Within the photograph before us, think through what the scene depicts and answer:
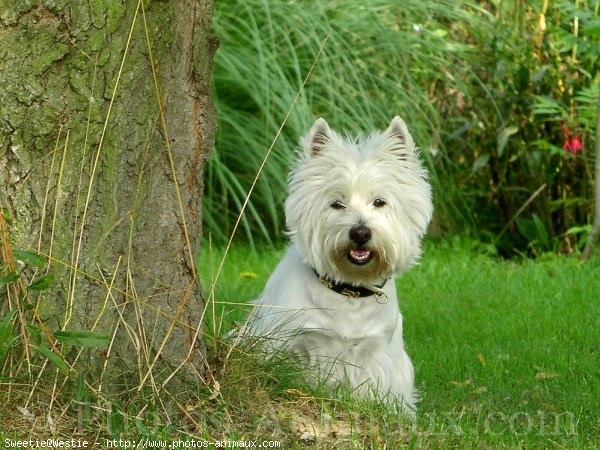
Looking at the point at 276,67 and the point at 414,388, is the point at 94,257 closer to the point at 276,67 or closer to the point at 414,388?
the point at 414,388

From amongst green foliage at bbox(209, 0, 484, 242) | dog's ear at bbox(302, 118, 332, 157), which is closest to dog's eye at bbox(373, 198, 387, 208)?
dog's ear at bbox(302, 118, 332, 157)

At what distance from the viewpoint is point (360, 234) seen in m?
4.85

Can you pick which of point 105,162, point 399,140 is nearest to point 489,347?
point 399,140

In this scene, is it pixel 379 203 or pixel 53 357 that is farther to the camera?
pixel 379 203

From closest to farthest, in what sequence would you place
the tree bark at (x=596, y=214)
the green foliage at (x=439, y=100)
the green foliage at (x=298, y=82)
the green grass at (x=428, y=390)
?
the green grass at (x=428, y=390) < the tree bark at (x=596, y=214) < the green foliage at (x=298, y=82) < the green foliage at (x=439, y=100)

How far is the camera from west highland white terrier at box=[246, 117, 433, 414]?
4.86 metres

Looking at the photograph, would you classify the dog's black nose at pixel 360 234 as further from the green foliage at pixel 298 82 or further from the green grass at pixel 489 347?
the green foliage at pixel 298 82

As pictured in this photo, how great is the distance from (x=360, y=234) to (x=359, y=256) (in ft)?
0.32

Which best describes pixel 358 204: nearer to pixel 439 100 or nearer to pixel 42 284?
pixel 42 284

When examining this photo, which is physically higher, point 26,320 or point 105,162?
point 105,162

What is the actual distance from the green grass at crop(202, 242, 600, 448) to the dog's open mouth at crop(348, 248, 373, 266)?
0.58 meters

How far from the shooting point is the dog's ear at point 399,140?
4.99 metres

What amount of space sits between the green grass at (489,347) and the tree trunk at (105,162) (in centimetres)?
52

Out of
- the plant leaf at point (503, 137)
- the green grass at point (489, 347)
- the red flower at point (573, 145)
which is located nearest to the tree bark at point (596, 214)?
the green grass at point (489, 347)
